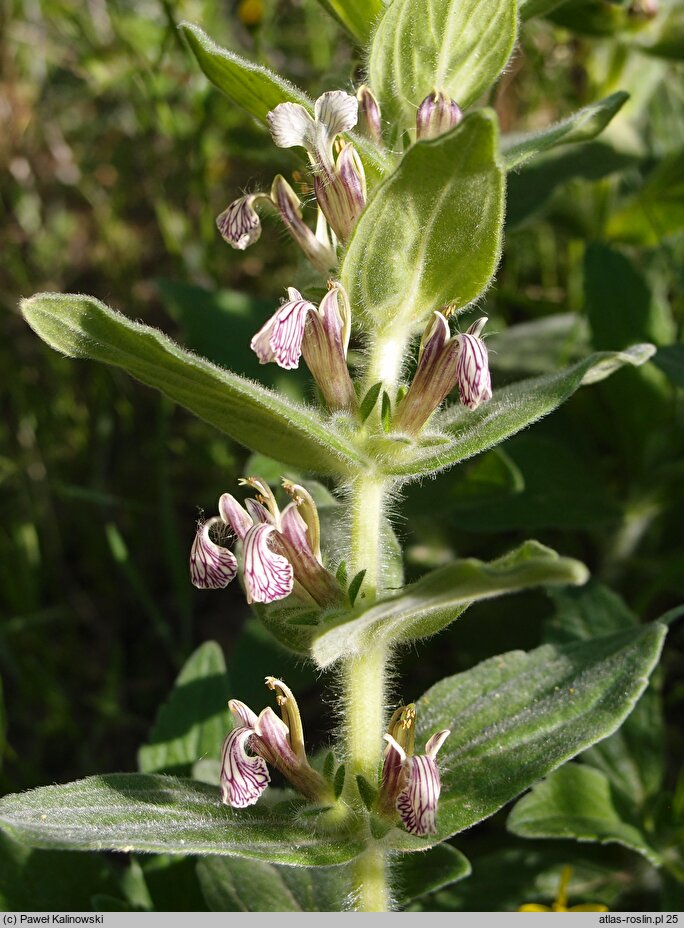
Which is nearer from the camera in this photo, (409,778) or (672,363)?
Result: (409,778)

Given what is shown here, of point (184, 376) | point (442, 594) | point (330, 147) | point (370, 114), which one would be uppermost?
point (370, 114)

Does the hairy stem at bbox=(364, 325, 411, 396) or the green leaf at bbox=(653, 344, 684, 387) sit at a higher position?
the green leaf at bbox=(653, 344, 684, 387)

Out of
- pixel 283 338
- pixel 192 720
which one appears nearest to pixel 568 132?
pixel 283 338

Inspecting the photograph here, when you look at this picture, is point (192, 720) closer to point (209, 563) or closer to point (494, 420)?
point (209, 563)

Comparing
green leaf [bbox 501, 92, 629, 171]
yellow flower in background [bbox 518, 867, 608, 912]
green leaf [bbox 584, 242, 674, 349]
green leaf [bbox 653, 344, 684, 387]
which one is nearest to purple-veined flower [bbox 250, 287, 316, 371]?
green leaf [bbox 501, 92, 629, 171]

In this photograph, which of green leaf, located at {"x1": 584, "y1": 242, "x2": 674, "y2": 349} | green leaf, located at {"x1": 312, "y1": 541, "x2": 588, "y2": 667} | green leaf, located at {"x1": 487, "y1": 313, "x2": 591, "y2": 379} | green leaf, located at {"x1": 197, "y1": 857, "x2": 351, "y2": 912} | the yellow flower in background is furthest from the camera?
green leaf, located at {"x1": 487, "y1": 313, "x2": 591, "y2": 379}

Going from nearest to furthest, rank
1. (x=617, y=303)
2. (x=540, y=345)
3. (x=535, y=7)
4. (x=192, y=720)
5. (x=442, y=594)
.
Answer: (x=442, y=594) → (x=535, y=7) → (x=192, y=720) → (x=617, y=303) → (x=540, y=345)

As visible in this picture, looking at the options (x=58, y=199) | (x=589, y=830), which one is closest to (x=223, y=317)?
(x=589, y=830)

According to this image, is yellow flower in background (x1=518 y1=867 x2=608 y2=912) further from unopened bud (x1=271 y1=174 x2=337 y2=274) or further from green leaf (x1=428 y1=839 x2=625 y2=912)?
unopened bud (x1=271 y1=174 x2=337 y2=274)
